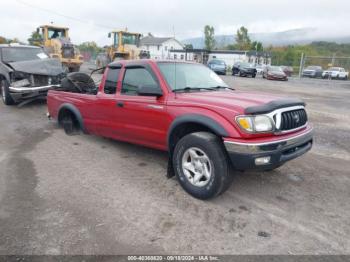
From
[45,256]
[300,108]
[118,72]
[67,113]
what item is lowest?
[45,256]

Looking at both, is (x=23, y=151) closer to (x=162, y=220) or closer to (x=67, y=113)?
(x=67, y=113)

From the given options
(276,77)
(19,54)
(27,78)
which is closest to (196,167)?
(27,78)

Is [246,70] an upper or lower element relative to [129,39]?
lower

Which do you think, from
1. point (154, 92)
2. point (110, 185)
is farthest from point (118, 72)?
point (110, 185)

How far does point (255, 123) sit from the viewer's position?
11.6 ft

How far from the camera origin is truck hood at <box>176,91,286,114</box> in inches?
145

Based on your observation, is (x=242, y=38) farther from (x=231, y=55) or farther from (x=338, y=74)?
Result: (x=338, y=74)

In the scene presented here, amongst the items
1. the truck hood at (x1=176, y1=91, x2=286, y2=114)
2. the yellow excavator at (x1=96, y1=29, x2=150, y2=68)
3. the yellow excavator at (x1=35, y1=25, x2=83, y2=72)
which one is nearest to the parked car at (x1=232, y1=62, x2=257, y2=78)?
the yellow excavator at (x1=96, y1=29, x2=150, y2=68)

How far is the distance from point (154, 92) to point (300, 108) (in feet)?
6.43

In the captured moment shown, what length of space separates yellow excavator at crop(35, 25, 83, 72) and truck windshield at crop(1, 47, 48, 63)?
7.66 m

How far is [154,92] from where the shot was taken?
14.2ft

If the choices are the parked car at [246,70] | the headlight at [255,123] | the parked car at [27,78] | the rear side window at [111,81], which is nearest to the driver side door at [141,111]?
the rear side window at [111,81]

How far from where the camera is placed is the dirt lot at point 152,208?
3.02 metres

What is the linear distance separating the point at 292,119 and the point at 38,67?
28.1 ft
